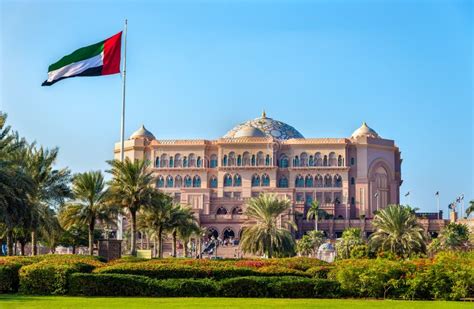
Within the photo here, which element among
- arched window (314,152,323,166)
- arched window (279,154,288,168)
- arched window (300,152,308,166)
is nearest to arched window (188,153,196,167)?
arched window (279,154,288,168)

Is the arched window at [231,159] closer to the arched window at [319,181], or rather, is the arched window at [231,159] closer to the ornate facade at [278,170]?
the ornate facade at [278,170]

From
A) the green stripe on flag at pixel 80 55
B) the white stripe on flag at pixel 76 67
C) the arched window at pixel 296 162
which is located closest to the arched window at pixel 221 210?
the arched window at pixel 296 162

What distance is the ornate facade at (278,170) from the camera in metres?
97.9

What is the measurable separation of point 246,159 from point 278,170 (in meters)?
4.26

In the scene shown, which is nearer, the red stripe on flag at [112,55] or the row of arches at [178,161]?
the red stripe on flag at [112,55]

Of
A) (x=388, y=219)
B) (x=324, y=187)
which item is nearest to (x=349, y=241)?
(x=388, y=219)

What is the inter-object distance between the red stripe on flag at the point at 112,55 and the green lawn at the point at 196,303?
1748 cm

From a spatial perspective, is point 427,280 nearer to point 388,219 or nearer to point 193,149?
point 388,219

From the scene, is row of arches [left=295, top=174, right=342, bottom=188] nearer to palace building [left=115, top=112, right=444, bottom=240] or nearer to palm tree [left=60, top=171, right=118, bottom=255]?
palace building [left=115, top=112, right=444, bottom=240]

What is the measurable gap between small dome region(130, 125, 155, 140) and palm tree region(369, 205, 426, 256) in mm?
58071

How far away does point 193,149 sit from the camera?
10394 cm

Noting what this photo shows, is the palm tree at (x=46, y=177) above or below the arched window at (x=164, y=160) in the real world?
below

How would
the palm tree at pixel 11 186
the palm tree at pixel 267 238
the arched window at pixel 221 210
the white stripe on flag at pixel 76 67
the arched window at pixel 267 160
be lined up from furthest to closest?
the arched window at pixel 267 160
the arched window at pixel 221 210
the palm tree at pixel 267 238
the white stripe on flag at pixel 76 67
the palm tree at pixel 11 186

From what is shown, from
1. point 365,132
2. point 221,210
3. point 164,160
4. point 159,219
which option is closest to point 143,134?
point 164,160
